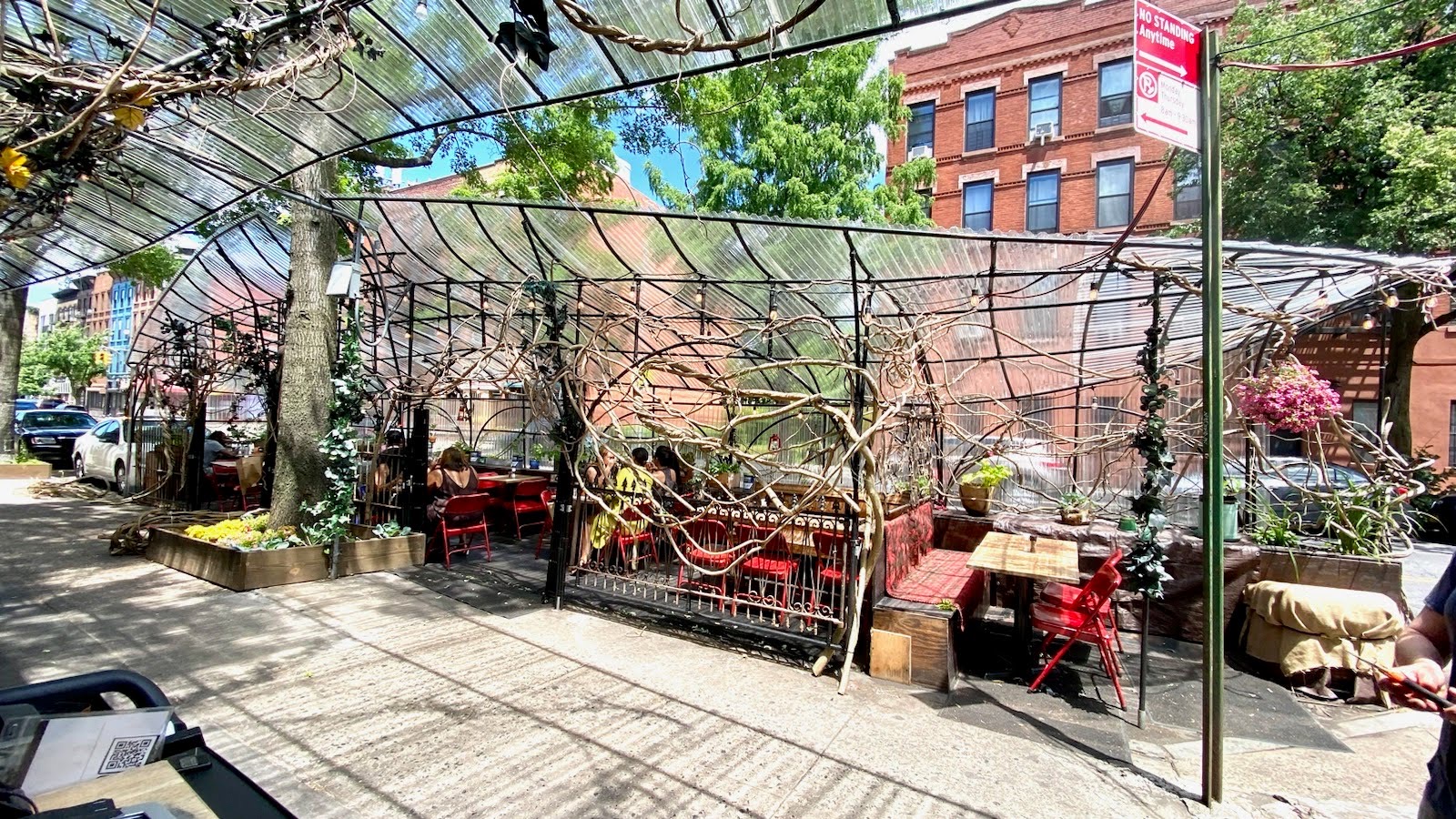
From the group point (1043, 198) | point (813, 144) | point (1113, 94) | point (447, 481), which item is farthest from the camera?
point (1043, 198)

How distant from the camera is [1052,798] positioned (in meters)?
3.54

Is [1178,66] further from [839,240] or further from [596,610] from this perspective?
[596,610]

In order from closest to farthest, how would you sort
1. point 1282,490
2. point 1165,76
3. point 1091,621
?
point 1165,76
point 1091,621
point 1282,490

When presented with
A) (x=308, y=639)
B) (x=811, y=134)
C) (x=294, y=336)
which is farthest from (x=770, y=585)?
(x=811, y=134)

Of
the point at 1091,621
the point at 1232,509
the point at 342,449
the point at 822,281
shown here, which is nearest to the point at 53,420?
the point at 342,449

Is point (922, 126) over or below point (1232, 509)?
over

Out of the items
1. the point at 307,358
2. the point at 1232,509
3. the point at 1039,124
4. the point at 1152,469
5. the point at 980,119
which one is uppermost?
the point at 980,119

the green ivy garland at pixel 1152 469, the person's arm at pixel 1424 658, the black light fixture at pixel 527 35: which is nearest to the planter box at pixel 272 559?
the black light fixture at pixel 527 35

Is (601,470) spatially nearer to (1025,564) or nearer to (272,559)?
(272,559)

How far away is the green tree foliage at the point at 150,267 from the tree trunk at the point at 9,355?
182 centimetres

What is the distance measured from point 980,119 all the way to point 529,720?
2574 cm

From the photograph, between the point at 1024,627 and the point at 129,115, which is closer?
the point at 129,115

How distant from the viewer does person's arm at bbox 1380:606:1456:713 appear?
1977 millimetres

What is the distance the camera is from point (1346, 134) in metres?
13.7
